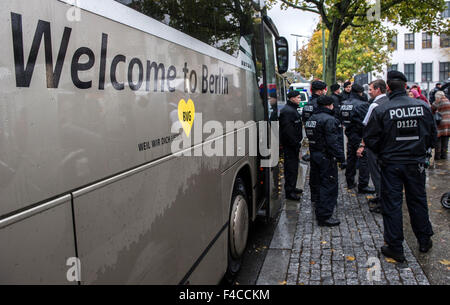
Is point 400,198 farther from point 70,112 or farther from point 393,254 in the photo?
point 70,112

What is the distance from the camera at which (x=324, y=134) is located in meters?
6.02

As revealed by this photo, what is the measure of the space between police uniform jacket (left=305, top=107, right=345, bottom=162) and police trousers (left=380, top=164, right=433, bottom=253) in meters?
1.19

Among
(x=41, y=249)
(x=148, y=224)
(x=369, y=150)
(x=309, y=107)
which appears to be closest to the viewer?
(x=41, y=249)

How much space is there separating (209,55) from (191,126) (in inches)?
30.5

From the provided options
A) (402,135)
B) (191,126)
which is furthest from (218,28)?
(402,135)

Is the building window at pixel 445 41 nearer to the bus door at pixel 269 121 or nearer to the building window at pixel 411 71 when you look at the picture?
the building window at pixel 411 71

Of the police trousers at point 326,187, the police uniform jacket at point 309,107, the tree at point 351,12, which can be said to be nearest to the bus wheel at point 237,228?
the police trousers at point 326,187

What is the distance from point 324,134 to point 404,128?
1.58 m

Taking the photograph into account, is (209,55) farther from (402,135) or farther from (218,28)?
(402,135)

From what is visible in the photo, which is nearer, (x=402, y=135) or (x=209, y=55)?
(x=209, y=55)

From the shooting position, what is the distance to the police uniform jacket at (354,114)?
747 centimetres

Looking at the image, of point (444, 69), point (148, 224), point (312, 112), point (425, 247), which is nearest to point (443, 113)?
point (312, 112)

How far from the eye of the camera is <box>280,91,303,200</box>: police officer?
23.8 feet

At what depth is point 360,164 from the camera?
307 inches
